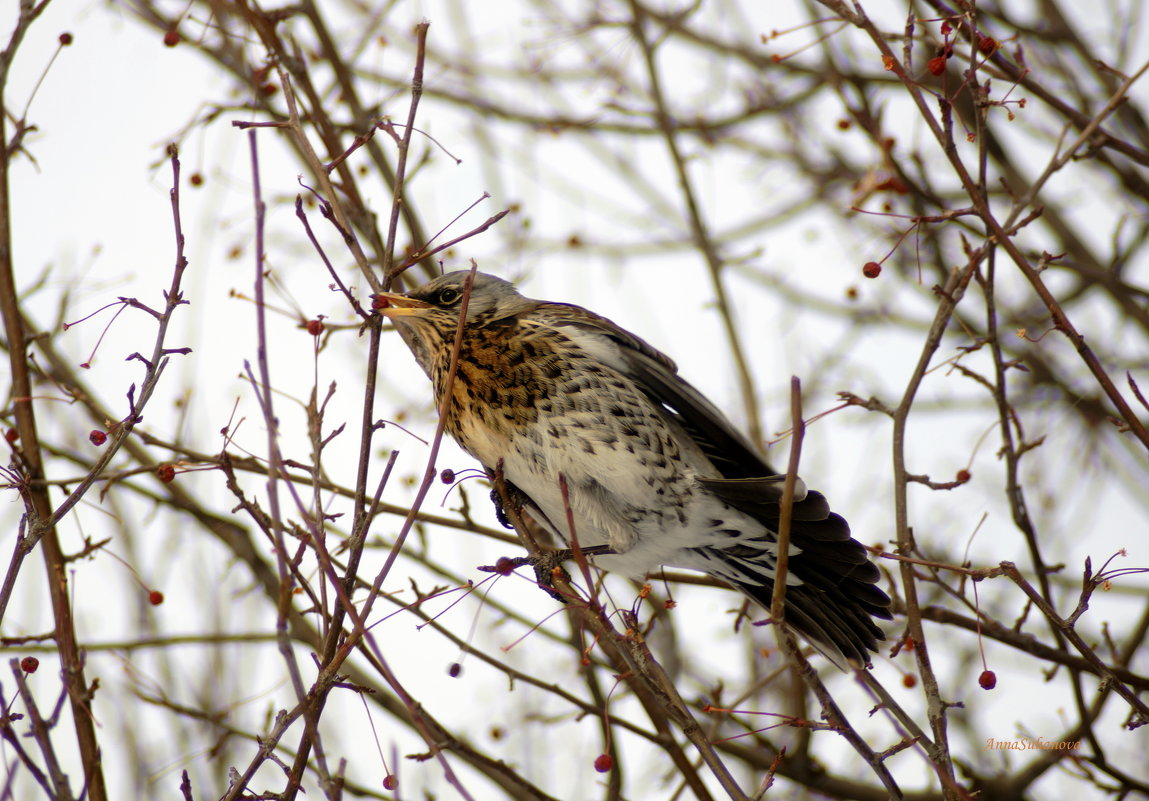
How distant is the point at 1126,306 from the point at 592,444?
2.38 meters

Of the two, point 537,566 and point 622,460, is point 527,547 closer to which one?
point 537,566

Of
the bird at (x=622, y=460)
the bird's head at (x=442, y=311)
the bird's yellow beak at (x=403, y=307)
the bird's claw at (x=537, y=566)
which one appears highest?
the bird's head at (x=442, y=311)

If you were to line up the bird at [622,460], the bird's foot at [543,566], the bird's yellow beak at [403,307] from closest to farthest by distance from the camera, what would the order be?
the bird's foot at [543,566] → the bird's yellow beak at [403,307] → the bird at [622,460]

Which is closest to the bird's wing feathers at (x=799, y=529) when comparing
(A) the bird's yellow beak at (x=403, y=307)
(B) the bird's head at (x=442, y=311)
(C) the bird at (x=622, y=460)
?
(C) the bird at (x=622, y=460)

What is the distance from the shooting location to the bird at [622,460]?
11.8 ft

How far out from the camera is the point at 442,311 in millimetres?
3760

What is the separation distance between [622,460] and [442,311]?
Result: 83cm

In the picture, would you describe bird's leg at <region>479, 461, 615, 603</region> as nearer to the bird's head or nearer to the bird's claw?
the bird's claw

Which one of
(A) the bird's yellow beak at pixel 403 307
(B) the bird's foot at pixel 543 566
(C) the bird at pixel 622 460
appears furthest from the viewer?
(C) the bird at pixel 622 460

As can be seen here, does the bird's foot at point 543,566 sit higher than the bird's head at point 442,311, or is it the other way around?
the bird's head at point 442,311

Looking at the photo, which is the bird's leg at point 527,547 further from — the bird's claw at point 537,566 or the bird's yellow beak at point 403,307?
the bird's yellow beak at point 403,307

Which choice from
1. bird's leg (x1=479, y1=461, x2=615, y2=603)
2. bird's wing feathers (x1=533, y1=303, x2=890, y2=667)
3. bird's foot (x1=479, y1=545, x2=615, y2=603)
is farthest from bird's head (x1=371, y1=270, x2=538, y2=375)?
bird's foot (x1=479, y1=545, x2=615, y2=603)

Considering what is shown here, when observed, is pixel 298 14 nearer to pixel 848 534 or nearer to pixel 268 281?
pixel 268 281

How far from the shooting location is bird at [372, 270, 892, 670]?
3.60 m
